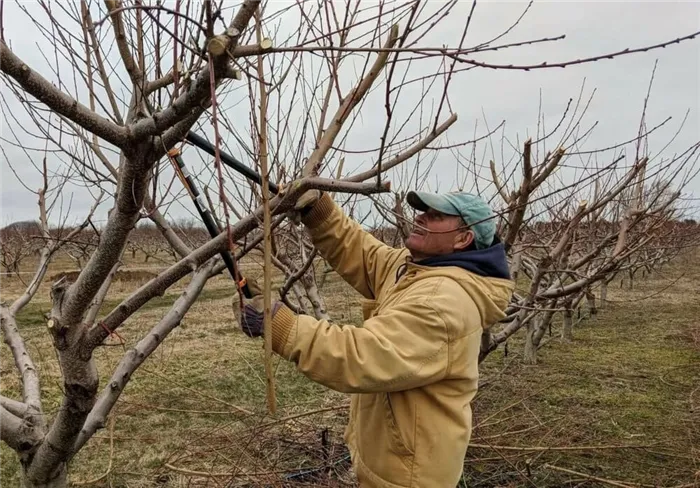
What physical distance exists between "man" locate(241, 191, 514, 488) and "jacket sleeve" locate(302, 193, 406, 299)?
0.02 m

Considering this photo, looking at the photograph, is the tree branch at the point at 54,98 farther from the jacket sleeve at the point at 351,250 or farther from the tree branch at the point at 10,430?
the tree branch at the point at 10,430

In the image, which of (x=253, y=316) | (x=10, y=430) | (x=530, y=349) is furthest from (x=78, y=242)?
(x=530, y=349)

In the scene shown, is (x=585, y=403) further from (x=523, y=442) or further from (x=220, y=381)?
(x=220, y=381)

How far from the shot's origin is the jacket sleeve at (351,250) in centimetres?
247

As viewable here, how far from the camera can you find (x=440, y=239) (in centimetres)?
222

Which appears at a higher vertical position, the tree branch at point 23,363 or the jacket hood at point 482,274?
the jacket hood at point 482,274

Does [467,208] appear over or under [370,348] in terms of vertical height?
over

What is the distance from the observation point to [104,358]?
9000 millimetres

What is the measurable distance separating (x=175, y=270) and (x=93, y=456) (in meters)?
4.12

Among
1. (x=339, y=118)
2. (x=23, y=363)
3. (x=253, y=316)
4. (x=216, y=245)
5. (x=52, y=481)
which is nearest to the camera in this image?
(x=253, y=316)

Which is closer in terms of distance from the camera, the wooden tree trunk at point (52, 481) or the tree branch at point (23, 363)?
the wooden tree trunk at point (52, 481)

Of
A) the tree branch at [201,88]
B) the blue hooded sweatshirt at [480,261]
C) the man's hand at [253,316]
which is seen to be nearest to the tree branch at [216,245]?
the man's hand at [253,316]

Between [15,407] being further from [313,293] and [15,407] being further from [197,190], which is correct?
[313,293]

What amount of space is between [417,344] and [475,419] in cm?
370
